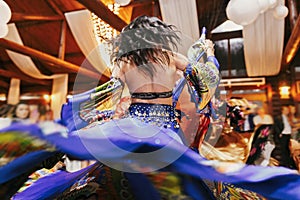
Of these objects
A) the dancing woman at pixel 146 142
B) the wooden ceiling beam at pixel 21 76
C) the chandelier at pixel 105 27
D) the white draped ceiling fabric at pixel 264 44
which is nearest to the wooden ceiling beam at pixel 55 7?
the wooden ceiling beam at pixel 21 76

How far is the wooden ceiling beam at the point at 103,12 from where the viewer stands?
3.09 meters

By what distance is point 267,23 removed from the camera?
15.3 feet

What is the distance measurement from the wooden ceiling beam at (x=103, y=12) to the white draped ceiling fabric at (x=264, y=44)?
1905 millimetres

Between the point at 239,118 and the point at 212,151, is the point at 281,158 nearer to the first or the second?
the point at 239,118

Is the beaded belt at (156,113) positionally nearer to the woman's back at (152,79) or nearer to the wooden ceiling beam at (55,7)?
the woman's back at (152,79)

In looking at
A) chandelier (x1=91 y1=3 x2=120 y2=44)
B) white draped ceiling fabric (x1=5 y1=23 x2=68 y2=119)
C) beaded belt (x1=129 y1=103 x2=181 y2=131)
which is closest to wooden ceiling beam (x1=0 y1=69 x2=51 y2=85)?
white draped ceiling fabric (x1=5 y1=23 x2=68 y2=119)

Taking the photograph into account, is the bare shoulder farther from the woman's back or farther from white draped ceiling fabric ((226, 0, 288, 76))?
white draped ceiling fabric ((226, 0, 288, 76))

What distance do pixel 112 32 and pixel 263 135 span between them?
189 centimetres

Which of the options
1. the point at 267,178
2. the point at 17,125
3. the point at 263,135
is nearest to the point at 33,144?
the point at 17,125

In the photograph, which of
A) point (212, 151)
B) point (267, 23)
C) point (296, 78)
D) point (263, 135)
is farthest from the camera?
point (296, 78)

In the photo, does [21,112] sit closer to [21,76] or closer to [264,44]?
[264,44]

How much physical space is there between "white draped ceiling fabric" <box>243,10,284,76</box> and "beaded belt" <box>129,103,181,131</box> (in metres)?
3.50

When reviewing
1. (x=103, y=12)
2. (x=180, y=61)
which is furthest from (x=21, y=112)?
(x=103, y=12)

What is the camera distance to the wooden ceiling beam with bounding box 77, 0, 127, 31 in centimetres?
309
